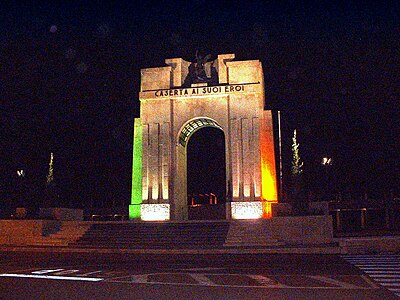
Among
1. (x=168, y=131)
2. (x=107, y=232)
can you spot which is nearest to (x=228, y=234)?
(x=107, y=232)

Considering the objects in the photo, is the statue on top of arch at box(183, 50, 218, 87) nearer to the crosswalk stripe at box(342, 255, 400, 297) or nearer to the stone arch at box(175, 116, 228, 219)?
the stone arch at box(175, 116, 228, 219)

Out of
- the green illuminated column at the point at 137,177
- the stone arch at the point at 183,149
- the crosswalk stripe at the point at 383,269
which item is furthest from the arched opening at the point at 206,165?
the crosswalk stripe at the point at 383,269

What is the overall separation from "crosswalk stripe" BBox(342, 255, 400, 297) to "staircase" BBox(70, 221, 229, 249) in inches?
354

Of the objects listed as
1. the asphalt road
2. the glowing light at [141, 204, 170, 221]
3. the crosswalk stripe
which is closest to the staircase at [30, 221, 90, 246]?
the glowing light at [141, 204, 170, 221]

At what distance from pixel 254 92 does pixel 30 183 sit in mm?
28778

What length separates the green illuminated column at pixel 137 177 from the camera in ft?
122

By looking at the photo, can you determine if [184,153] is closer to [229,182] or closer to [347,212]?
[229,182]

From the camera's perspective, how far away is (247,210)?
112ft

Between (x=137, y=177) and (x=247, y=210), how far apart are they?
9.62 metres

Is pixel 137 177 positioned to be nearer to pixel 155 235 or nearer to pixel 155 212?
pixel 155 212

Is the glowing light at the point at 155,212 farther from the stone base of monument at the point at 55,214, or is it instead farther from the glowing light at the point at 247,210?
the stone base of monument at the point at 55,214

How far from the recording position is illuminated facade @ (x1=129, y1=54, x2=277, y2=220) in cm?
3534

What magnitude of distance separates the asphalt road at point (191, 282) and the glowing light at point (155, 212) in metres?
18.1

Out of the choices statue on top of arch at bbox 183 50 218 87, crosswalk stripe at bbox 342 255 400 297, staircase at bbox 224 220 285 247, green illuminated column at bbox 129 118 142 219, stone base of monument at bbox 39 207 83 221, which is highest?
statue on top of arch at bbox 183 50 218 87
